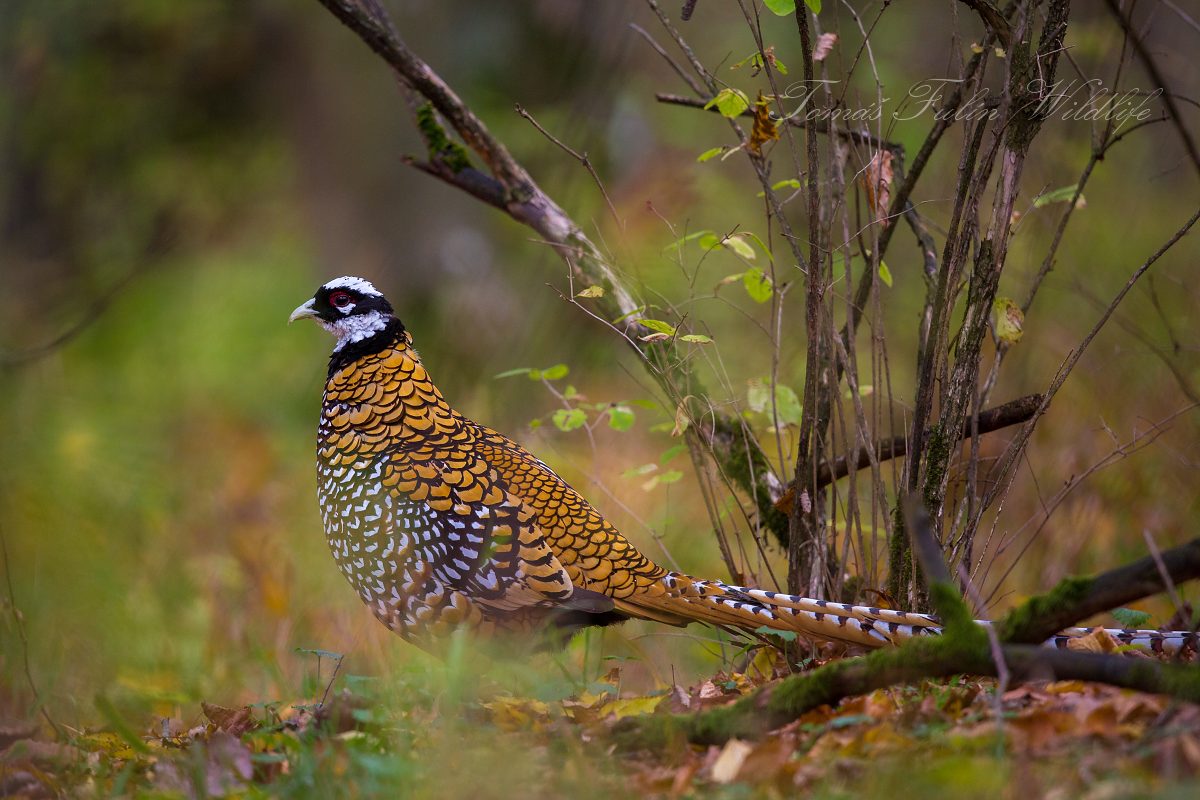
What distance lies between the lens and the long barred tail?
11.9 ft

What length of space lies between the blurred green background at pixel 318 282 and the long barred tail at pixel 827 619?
62 cm

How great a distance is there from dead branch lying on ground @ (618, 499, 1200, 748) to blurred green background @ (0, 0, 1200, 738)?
1305 millimetres

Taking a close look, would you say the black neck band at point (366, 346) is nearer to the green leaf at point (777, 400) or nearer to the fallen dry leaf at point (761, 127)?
the green leaf at point (777, 400)

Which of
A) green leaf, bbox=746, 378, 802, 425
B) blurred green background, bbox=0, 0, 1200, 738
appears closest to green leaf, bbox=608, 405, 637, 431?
blurred green background, bbox=0, 0, 1200, 738

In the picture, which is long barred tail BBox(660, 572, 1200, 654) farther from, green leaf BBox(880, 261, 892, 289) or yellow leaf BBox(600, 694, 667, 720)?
green leaf BBox(880, 261, 892, 289)

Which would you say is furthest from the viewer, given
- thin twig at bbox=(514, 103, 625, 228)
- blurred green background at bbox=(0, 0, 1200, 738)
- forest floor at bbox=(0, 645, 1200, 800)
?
blurred green background at bbox=(0, 0, 1200, 738)

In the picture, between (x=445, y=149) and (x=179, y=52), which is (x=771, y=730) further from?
(x=179, y=52)

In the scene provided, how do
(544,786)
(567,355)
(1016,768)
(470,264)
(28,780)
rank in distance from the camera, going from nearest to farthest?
(1016,768)
(544,786)
(28,780)
(567,355)
(470,264)

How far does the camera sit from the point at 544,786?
9.57 feet

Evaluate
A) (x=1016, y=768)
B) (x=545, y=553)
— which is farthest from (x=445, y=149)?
(x=1016, y=768)

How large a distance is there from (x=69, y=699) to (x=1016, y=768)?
4259 millimetres

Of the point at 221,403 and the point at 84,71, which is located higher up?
the point at 84,71

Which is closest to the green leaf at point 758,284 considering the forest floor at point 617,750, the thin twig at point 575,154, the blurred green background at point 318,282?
the blurred green background at point 318,282

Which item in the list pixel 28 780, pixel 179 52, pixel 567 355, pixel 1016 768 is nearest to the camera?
pixel 1016 768
